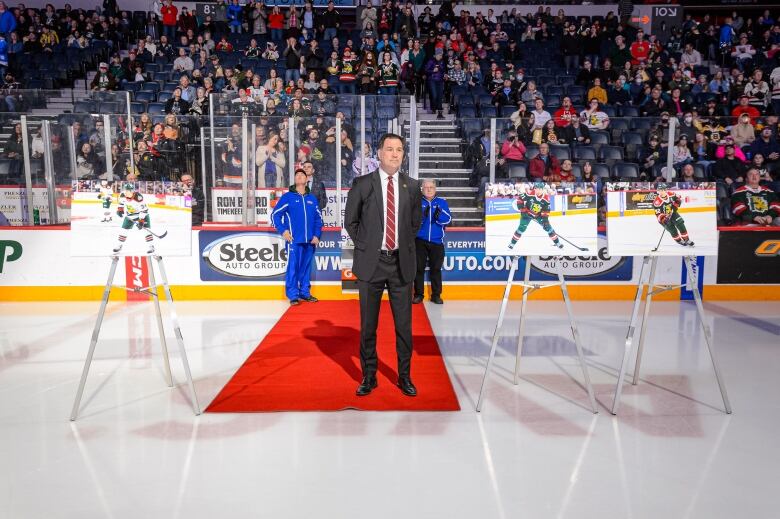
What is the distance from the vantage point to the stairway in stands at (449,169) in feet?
36.5

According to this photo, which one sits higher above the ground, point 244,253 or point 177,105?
point 177,105

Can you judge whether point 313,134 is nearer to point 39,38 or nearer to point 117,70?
point 117,70

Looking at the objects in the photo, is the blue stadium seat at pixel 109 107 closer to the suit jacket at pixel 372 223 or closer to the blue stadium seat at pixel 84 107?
the blue stadium seat at pixel 84 107

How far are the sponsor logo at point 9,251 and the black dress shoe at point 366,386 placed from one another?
6257 millimetres

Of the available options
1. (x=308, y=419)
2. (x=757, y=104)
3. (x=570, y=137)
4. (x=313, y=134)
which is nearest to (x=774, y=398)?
(x=308, y=419)

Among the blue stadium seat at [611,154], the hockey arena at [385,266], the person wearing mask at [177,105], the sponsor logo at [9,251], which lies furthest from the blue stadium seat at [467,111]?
the sponsor logo at [9,251]

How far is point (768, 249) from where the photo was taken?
9.65 m

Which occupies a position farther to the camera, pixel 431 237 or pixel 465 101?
pixel 465 101

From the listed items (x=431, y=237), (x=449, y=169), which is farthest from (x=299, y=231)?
(x=449, y=169)

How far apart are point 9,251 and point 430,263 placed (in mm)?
5770

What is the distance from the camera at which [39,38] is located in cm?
1694

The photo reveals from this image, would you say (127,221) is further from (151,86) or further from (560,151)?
(151,86)

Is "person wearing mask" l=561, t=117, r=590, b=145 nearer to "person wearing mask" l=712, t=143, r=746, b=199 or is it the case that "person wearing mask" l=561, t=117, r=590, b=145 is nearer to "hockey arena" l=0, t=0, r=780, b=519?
"hockey arena" l=0, t=0, r=780, b=519

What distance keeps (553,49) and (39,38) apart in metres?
13.1
